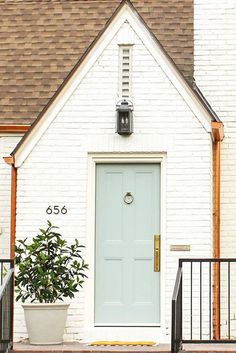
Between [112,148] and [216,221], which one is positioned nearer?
[112,148]

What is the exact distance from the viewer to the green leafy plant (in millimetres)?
11648

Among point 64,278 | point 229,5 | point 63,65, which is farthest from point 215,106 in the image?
point 64,278

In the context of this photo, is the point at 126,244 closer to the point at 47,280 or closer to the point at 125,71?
the point at 47,280

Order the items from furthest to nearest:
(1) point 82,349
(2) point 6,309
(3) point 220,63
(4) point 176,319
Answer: (3) point 220,63 < (2) point 6,309 < (1) point 82,349 < (4) point 176,319

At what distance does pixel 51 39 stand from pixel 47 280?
4.83m

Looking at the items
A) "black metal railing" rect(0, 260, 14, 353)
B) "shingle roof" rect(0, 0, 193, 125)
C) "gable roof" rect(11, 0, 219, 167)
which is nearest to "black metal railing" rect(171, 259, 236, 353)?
"gable roof" rect(11, 0, 219, 167)

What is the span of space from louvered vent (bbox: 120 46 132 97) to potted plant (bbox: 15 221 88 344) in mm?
2013

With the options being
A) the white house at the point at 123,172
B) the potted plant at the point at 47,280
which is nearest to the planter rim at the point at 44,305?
the potted plant at the point at 47,280

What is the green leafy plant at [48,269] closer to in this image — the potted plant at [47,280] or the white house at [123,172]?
the potted plant at [47,280]

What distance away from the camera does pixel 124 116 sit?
1227 centimetres

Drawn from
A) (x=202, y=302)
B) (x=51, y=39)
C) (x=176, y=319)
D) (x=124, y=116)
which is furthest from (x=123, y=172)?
(x=51, y=39)

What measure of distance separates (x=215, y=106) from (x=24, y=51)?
3281mm

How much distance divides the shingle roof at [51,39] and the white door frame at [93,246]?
1.94 metres

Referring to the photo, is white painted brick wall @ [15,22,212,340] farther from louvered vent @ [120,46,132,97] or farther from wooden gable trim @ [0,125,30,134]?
wooden gable trim @ [0,125,30,134]
